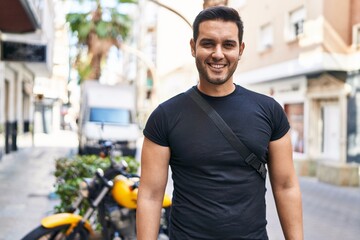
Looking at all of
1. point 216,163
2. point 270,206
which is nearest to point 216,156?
point 216,163

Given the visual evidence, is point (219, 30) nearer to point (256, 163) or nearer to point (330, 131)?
point (256, 163)

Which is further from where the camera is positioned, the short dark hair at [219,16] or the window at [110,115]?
the window at [110,115]

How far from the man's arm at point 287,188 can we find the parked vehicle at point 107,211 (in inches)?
80.4

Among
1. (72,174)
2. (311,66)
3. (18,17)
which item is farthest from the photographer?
(311,66)

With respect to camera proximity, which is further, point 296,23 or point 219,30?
point 296,23

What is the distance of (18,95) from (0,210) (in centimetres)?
1576

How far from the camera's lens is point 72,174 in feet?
18.9

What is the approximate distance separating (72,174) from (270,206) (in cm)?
425

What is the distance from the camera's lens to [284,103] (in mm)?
19453

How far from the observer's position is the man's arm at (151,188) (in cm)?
210

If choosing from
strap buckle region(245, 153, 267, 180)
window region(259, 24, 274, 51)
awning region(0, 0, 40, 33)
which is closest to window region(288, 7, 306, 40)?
window region(259, 24, 274, 51)

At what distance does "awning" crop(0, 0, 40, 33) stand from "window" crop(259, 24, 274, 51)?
35.0 ft

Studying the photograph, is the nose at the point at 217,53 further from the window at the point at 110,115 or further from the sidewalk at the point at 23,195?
the window at the point at 110,115

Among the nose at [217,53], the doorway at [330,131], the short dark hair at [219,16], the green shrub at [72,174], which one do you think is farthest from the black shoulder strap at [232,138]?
the doorway at [330,131]
